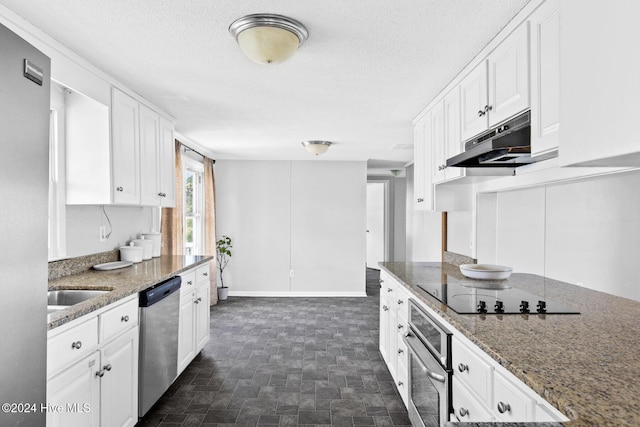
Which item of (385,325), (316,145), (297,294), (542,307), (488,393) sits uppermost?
(316,145)

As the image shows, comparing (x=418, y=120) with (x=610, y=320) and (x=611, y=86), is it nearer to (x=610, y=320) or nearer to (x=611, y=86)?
(x=610, y=320)

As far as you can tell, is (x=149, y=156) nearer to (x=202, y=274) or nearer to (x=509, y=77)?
(x=202, y=274)

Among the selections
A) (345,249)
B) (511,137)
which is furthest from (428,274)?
(345,249)

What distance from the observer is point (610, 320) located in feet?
4.83

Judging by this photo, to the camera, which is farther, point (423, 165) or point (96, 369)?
point (423, 165)

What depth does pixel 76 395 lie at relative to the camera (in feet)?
5.53

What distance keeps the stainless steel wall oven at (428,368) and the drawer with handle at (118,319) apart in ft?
5.32

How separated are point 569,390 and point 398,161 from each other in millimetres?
5680

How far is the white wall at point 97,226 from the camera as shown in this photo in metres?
2.65

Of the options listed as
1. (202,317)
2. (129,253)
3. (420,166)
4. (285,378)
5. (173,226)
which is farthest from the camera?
(173,226)

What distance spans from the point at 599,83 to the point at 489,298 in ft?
4.04

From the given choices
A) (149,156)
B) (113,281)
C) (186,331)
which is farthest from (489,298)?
(149,156)

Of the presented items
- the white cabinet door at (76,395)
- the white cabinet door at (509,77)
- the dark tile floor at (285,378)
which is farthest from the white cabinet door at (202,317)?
the white cabinet door at (509,77)

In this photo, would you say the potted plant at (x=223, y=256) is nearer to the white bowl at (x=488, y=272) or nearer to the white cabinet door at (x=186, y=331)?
the white cabinet door at (x=186, y=331)
